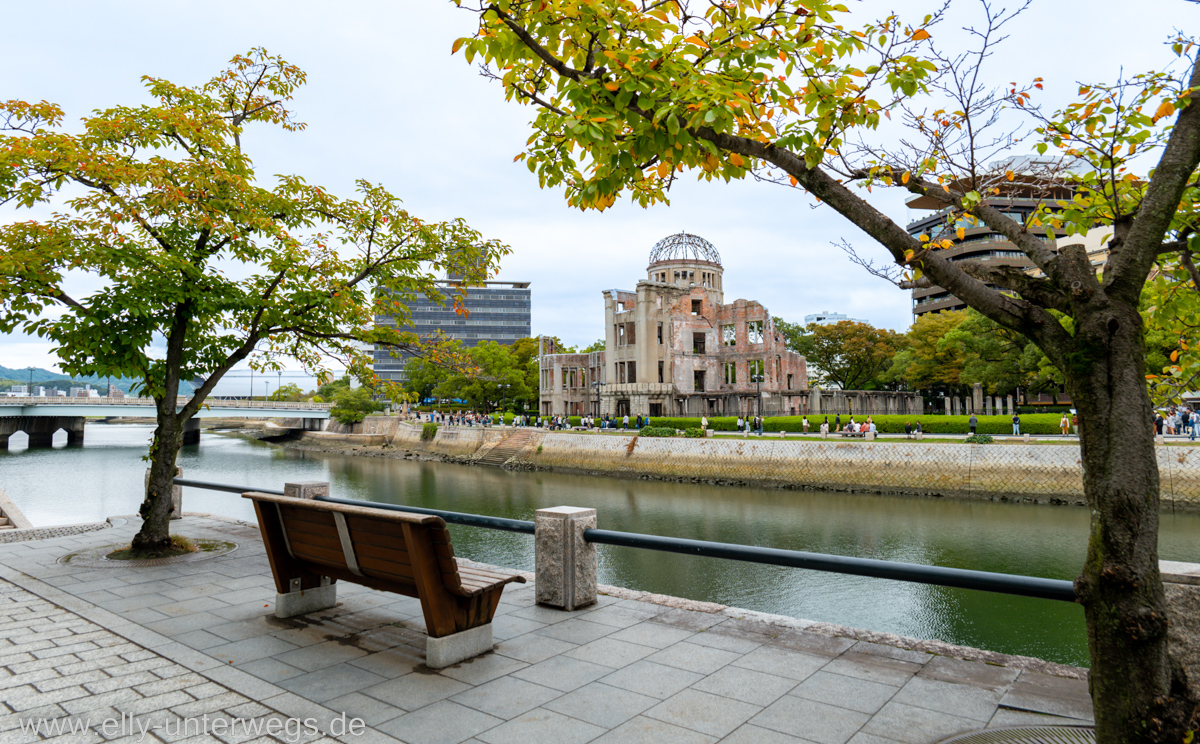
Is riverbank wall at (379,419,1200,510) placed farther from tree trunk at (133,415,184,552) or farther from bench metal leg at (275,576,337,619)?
tree trunk at (133,415,184,552)

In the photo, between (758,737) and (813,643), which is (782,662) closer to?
(813,643)

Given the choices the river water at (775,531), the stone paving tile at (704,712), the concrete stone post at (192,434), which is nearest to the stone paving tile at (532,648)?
the stone paving tile at (704,712)

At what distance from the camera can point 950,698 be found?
4.15 meters

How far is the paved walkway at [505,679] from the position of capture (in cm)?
381

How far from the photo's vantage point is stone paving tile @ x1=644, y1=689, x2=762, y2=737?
3.83 metres

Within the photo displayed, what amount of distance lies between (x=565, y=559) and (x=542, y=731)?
241 cm

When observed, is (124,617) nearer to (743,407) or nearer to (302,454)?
(743,407)

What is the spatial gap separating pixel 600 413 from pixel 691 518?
1481 inches

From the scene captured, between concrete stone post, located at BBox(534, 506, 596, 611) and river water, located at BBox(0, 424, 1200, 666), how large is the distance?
7.41 m

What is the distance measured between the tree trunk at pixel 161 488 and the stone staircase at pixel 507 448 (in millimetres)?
36074

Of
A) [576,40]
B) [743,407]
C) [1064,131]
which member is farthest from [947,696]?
[743,407]

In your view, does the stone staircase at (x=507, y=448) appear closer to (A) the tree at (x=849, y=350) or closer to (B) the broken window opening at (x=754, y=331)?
(B) the broken window opening at (x=754, y=331)

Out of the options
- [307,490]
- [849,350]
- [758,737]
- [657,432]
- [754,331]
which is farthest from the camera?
[849,350]

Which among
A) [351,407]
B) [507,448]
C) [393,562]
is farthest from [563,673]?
[351,407]
